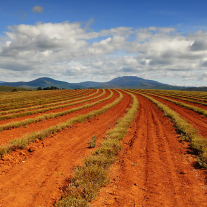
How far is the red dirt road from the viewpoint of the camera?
464 centimetres

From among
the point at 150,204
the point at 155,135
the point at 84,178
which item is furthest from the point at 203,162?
the point at 84,178

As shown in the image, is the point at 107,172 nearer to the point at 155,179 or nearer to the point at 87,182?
the point at 87,182

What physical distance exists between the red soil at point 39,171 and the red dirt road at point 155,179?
6.19ft

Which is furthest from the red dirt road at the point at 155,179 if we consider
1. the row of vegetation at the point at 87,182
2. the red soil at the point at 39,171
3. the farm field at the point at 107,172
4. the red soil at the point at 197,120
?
the red soil at the point at 197,120

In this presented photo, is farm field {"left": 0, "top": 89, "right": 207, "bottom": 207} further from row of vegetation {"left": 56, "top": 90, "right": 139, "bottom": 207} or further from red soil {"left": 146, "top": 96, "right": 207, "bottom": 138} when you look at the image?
red soil {"left": 146, "top": 96, "right": 207, "bottom": 138}

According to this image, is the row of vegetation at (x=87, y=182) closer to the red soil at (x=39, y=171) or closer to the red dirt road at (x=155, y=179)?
the red dirt road at (x=155, y=179)

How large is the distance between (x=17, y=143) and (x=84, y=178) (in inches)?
209

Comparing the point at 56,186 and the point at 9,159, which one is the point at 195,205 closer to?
the point at 56,186

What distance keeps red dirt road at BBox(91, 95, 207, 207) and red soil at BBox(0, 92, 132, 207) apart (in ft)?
6.19

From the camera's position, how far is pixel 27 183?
5.41 metres

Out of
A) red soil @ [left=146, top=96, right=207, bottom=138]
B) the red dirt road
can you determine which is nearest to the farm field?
the red dirt road

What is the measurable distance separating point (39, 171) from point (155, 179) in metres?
5.11

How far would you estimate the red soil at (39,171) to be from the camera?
185 inches

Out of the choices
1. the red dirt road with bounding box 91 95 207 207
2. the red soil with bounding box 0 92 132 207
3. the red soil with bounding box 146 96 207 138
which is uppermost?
the red soil with bounding box 146 96 207 138
